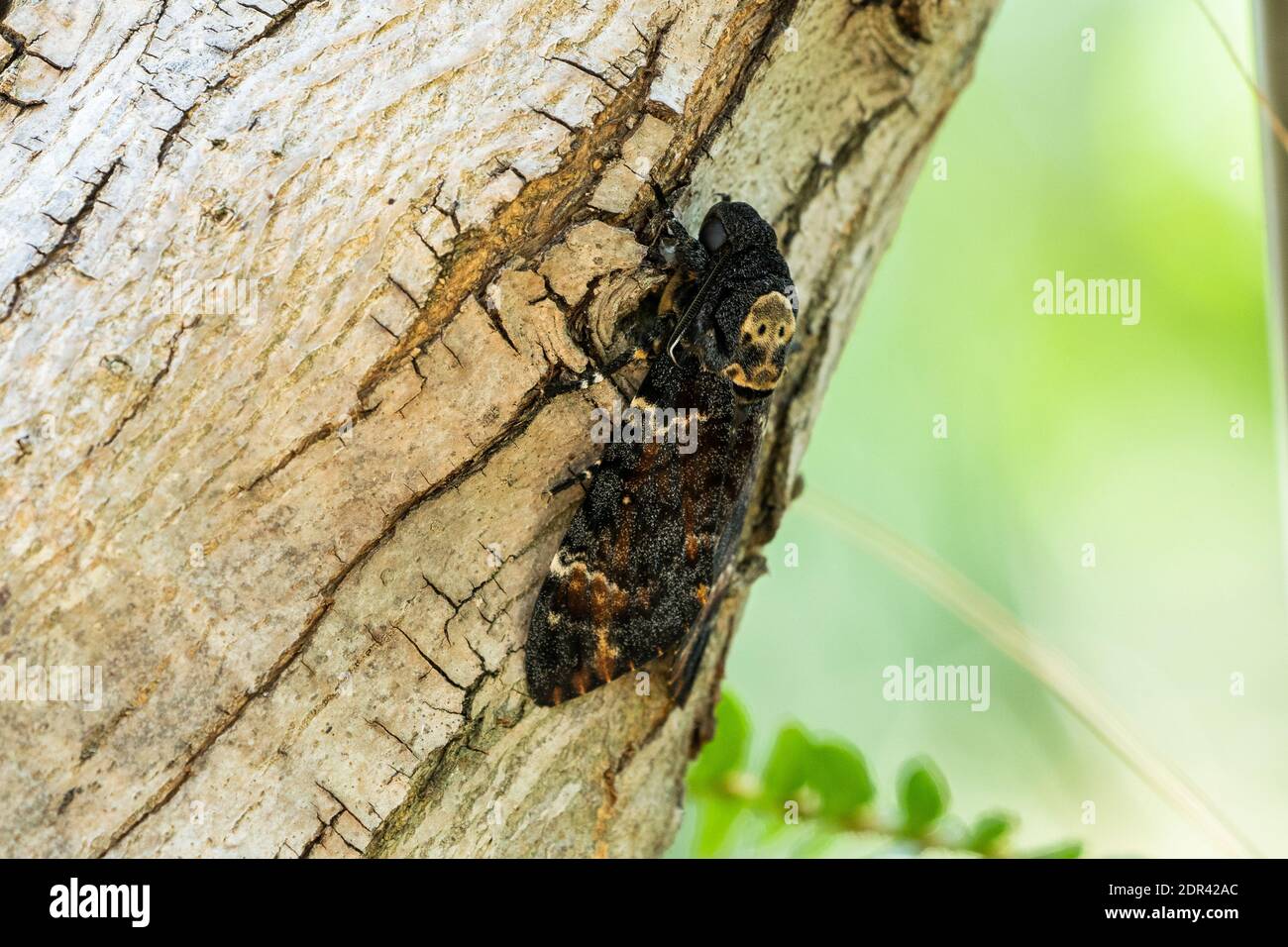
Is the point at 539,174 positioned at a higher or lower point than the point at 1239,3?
lower

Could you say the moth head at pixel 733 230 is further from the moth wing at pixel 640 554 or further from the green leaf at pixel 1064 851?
the green leaf at pixel 1064 851

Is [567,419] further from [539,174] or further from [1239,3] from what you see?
[1239,3]

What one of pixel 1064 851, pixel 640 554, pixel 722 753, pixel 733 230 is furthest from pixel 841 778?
pixel 733 230

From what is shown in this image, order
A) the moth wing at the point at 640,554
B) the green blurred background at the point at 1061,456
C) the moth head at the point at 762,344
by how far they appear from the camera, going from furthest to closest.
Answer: the green blurred background at the point at 1061,456, the moth head at the point at 762,344, the moth wing at the point at 640,554

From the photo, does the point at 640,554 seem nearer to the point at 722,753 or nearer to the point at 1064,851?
the point at 722,753

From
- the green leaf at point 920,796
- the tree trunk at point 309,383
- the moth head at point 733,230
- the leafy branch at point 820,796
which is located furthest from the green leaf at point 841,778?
the moth head at point 733,230

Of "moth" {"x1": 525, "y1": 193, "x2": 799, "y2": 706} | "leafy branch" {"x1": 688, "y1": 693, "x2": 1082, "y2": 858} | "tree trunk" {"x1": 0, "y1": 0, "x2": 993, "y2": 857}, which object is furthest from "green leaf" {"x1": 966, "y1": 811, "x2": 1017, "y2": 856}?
"tree trunk" {"x1": 0, "y1": 0, "x2": 993, "y2": 857}

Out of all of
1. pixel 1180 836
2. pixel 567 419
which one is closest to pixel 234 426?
pixel 567 419
